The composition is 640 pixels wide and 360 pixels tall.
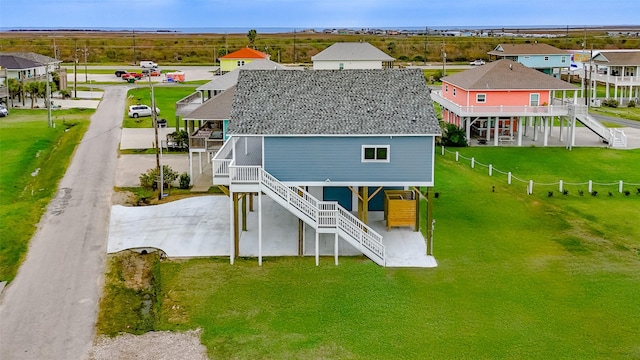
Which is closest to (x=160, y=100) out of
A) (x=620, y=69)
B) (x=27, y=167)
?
(x=27, y=167)

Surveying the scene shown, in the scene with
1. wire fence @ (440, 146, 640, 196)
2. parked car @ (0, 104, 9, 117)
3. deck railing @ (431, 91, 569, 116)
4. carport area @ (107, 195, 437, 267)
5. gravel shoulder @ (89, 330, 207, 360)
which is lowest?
gravel shoulder @ (89, 330, 207, 360)

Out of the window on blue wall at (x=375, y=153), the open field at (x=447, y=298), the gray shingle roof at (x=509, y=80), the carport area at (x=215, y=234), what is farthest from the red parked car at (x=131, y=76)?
the window on blue wall at (x=375, y=153)

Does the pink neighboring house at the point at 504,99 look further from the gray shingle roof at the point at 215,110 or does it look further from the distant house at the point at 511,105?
the gray shingle roof at the point at 215,110

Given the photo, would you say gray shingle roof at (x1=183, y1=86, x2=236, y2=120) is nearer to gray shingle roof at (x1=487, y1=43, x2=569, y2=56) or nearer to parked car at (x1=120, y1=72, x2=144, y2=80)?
gray shingle roof at (x1=487, y1=43, x2=569, y2=56)

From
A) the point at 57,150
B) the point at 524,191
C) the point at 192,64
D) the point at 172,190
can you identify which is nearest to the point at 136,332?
the point at 172,190

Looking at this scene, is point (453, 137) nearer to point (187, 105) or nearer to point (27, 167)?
point (187, 105)

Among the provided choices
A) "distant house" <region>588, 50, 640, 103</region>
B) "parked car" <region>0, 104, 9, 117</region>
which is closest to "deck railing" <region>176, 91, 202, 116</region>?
"parked car" <region>0, 104, 9, 117</region>

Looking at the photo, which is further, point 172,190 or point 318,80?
point 172,190

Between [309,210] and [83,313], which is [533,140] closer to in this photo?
[309,210]
